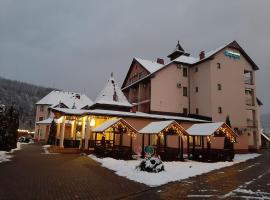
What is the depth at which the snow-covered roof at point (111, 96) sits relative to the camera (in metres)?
33.4

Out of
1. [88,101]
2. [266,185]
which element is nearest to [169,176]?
[266,185]

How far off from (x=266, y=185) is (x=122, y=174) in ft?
25.7

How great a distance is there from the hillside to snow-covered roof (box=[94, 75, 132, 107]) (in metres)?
76.9

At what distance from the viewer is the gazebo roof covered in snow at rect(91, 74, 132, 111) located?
3312 centimetres

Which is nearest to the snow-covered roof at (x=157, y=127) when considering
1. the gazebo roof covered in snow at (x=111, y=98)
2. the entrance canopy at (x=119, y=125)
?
the entrance canopy at (x=119, y=125)

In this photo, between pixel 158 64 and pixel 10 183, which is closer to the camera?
pixel 10 183

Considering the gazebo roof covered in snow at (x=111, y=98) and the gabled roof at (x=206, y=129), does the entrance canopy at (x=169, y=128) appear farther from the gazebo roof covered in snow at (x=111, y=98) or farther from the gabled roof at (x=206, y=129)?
the gazebo roof covered in snow at (x=111, y=98)

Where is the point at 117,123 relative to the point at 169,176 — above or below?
above

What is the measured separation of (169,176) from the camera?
1448cm

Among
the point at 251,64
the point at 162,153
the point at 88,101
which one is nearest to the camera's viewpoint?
the point at 162,153

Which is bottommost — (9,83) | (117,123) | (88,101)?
(117,123)

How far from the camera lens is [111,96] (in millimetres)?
34469

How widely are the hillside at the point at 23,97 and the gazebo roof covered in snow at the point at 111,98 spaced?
76979 mm

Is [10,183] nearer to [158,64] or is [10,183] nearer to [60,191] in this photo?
[60,191]
